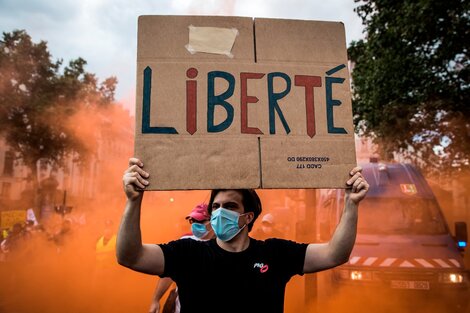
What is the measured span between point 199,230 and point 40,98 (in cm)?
2776

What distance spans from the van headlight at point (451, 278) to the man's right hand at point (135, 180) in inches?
204

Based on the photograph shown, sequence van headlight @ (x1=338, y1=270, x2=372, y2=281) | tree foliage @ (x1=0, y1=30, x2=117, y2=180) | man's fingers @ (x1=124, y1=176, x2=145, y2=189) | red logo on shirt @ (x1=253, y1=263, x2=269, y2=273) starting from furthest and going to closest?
tree foliage @ (x1=0, y1=30, x2=117, y2=180)
van headlight @ (x1=338, y1=270, x2=372, y2=281)
red logo on shirt @ (x1=253, y1=263, x2=269, y2=273)
man's fingers @ (x1=124, y1=176, x2=145, y2=189)

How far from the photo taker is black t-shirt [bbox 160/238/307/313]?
7.37ft

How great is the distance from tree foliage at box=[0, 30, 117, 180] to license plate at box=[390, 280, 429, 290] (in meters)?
26.2

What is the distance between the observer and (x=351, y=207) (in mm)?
2355

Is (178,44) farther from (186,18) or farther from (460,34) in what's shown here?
(460,34)

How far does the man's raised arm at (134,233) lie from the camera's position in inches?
83.8

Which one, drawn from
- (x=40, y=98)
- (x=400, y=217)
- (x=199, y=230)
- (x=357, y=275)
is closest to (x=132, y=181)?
(x=199, y=230)

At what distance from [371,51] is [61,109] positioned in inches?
879

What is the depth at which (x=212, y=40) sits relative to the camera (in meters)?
2.36

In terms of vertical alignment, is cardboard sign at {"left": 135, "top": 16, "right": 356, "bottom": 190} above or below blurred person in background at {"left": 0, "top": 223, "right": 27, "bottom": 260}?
above

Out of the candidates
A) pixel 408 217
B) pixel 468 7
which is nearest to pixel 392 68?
pixel 468 7

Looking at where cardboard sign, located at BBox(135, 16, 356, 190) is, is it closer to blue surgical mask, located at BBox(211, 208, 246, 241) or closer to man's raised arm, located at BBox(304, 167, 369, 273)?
man's raised arm, located at BBox(304, 167, 369, 273)

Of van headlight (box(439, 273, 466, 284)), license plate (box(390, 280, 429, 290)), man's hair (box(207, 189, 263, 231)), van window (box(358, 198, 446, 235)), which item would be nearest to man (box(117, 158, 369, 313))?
man's hair (box(207, 189, 263, 231))
